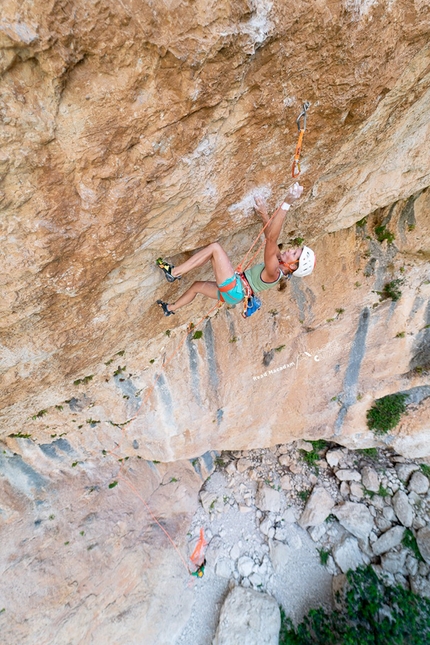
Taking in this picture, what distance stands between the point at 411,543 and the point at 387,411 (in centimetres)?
330

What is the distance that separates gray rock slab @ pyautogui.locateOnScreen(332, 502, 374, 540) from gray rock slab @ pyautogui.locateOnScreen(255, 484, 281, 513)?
4.89ft

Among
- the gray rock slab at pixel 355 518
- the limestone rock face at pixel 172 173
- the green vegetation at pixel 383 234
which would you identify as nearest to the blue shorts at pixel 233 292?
the limestone rock face at pixel 172 173

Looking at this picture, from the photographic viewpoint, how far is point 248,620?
7.21m

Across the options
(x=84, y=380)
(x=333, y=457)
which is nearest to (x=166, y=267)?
(x=84, y=380)

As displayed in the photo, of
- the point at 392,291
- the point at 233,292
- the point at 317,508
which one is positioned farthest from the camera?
the point at 317,508

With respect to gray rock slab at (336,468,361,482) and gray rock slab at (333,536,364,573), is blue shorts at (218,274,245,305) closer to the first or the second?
gray rock slab at (336,468,361,482)

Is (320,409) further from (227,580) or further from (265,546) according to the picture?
(227,580)

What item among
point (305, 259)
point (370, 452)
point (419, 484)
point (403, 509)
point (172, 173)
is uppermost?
point (172, 173)

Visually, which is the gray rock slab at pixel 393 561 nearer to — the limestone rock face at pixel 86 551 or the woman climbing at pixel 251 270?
the limestone rock face at pixel 86 551

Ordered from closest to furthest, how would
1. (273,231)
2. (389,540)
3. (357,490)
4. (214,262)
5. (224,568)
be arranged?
(273,231)
(214,262)
(389,540)
(224,568)
(357,490)

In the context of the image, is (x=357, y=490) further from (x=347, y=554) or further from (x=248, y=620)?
(x=248, y=620)

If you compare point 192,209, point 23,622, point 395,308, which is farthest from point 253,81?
point 23,622

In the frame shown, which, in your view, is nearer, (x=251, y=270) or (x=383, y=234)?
(x=251, y=270)

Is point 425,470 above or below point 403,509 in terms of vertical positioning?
above
